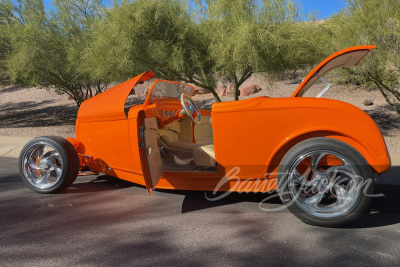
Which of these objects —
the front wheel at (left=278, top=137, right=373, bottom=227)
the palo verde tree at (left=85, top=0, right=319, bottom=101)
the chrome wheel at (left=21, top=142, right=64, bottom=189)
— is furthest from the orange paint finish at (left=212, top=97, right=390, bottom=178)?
the palo verde tree at (left=85, top=0, right=319, bottom=101)

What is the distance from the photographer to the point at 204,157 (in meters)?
3.98

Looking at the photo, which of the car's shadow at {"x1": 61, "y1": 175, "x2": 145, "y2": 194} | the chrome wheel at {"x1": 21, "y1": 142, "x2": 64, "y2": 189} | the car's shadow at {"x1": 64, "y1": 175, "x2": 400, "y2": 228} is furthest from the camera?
the car's shadow at {"x1": 61, "y1": 175, "x2": 145, "y2": 194}

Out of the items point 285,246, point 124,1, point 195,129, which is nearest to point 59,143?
point 195,129

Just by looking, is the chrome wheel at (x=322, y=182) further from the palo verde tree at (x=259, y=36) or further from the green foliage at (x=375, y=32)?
the green foliage at (x=375, y=32)

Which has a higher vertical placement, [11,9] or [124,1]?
[11,9]

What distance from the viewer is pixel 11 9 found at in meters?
13.3

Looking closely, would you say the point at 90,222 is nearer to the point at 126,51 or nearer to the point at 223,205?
the point at 223,205

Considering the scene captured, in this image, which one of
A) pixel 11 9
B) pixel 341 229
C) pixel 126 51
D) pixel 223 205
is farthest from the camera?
pixel 11 9

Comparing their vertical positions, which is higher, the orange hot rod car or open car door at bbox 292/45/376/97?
open car door at bbox 292/45/376/97

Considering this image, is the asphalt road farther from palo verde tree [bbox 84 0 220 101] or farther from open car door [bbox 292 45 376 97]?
palo verde tree [bbox 84 0 220 101]

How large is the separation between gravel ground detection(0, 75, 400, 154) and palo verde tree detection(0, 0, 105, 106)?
211cm

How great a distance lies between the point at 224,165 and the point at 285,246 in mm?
1064

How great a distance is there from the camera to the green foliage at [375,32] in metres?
8.12

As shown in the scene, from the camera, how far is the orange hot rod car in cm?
318
